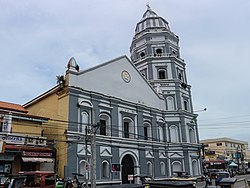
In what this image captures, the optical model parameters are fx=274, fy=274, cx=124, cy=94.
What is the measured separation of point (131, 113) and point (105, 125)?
3692 mm

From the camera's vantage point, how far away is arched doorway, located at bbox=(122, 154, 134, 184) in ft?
89.5

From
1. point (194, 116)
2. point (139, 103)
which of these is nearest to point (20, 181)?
point (139, 103)

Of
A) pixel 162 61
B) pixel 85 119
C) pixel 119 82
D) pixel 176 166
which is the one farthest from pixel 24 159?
pixel 162 61

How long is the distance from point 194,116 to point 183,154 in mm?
5902

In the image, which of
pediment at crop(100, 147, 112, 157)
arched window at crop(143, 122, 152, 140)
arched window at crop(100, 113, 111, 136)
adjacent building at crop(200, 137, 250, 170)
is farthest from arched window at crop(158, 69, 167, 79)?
adjacent building at crop(200, 137, 250, 170)

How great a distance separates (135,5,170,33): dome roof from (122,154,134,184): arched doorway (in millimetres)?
19002

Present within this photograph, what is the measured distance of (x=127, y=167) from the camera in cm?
2778

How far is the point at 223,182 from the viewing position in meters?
14.1

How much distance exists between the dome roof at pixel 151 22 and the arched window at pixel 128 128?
49.9 feet

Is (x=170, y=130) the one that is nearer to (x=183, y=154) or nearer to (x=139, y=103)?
(x=183, y=154)

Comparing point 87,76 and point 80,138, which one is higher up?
point 87,76

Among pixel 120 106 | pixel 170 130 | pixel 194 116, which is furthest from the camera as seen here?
pixel 194 116

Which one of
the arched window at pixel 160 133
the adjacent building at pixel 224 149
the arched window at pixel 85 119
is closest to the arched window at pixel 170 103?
the arched window at pixel 160 133

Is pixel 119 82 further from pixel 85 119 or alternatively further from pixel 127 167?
pixel 127 167
